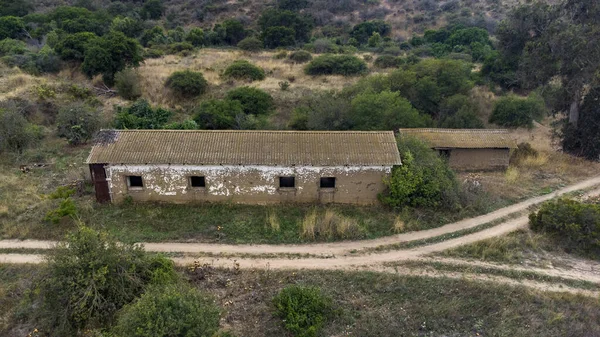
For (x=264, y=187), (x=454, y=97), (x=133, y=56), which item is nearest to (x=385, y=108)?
(x=454, y=97)

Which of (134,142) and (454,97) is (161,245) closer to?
(134,142)

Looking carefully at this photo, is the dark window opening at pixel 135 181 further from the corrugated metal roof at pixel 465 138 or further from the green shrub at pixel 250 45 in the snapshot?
the green shrub at pixel 250 45

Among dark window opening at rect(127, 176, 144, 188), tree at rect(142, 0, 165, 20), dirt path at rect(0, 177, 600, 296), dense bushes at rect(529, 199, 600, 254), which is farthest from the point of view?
tree at rect(142, 0, 165, 20)

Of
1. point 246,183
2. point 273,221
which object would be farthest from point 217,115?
point 273,221

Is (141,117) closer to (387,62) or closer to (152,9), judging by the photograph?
(387,62)

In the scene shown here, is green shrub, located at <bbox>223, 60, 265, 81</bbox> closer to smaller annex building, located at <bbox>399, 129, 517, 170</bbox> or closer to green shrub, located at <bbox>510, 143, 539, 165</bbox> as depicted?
smaller annex building, located at <bbox>399, 129, 517, 170</bbox>

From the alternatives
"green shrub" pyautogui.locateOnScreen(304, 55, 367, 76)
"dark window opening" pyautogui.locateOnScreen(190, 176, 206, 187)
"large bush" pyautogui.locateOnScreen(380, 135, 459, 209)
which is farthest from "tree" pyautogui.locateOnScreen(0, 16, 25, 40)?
"large bush" pyautogui.locateOnScreen(380, 135, 459, 209)
